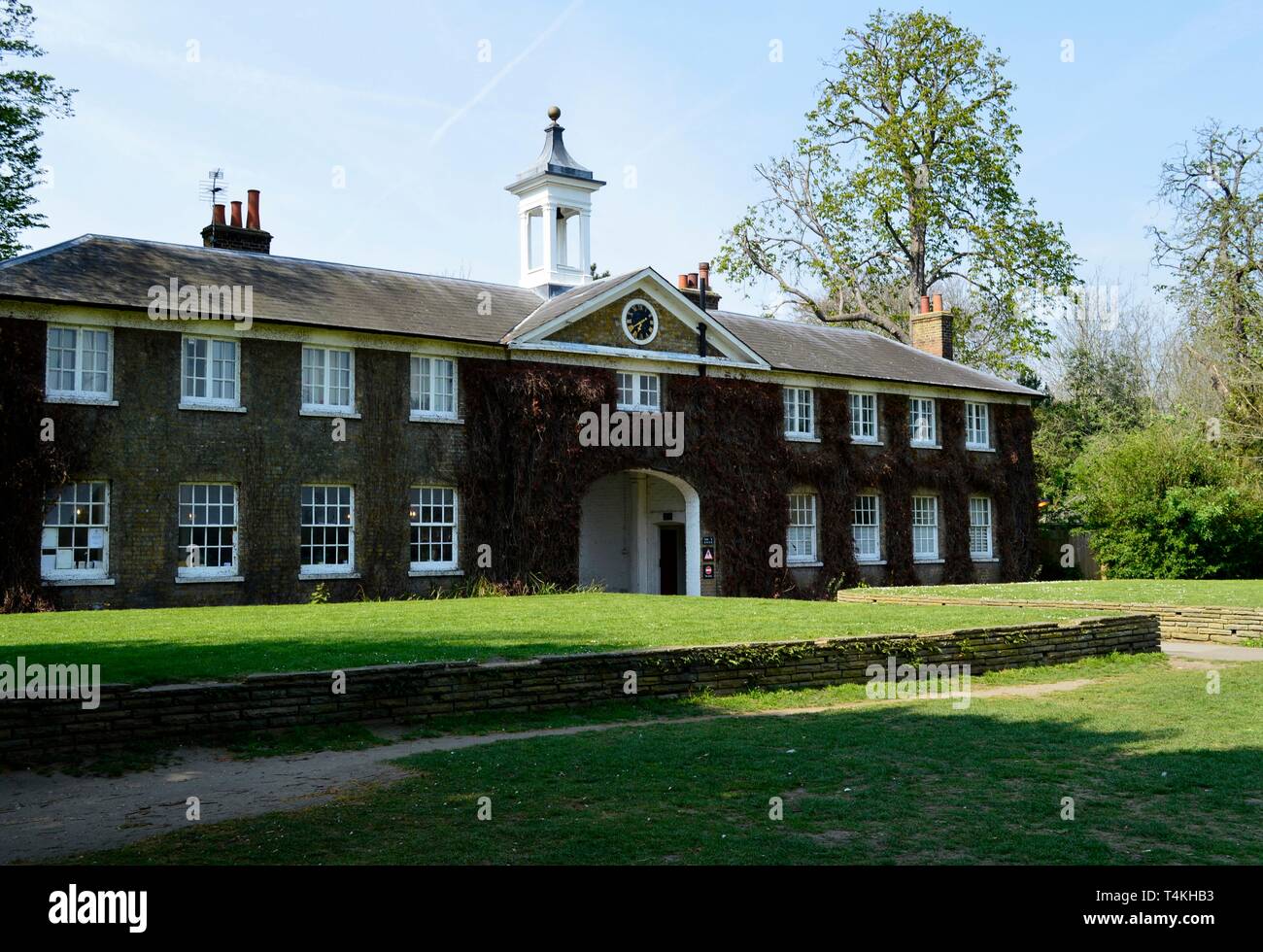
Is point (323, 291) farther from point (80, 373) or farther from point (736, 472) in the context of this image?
point (736, 472)

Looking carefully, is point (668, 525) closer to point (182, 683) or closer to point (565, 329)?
point (565, 329)

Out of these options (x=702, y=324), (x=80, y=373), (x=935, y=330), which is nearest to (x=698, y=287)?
(x=702, y=324)

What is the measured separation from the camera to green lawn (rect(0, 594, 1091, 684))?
12281mm

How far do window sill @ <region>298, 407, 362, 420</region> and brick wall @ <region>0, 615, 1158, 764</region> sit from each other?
45.8 feet

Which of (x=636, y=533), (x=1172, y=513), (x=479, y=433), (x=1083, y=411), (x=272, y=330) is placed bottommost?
(x=636, y=533)

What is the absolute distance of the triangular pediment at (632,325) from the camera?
28016mm

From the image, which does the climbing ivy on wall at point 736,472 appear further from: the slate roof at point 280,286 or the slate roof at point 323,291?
the slate roof at point 280,286

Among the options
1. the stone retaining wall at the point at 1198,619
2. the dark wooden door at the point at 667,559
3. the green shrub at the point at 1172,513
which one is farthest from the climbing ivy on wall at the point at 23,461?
the green shrub at the point at 1172,513

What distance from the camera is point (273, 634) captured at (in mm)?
15250

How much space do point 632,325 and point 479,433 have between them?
17.1 ft

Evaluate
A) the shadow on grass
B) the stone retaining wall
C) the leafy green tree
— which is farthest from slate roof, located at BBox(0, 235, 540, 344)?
the leafy green tree

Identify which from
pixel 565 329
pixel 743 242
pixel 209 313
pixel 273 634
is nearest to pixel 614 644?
pixel 273 634

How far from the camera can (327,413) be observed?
24.8 m

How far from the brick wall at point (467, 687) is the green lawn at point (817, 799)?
1400 millimetres
